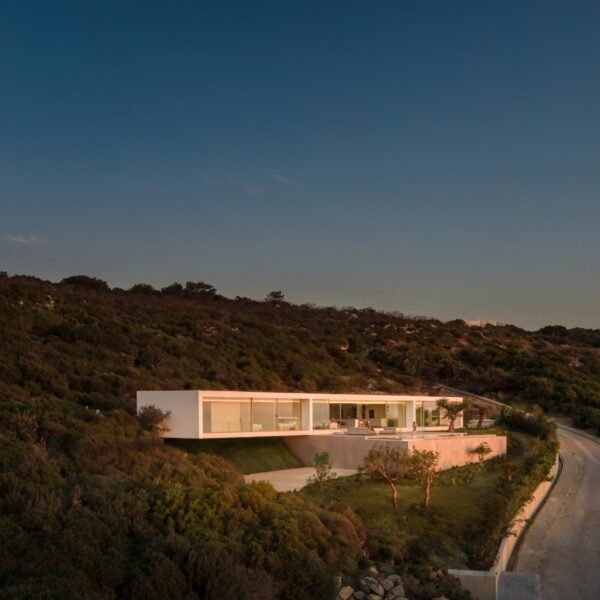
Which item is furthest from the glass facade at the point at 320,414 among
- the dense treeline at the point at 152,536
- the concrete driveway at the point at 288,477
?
the dense treeline at the point at 152,536

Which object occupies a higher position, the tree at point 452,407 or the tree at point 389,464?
the tree at point 452,407

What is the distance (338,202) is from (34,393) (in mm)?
15582

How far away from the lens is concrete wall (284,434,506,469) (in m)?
30.1

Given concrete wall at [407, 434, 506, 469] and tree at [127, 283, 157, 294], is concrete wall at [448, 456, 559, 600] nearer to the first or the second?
concrete wall at [407, 434, 506, 469]

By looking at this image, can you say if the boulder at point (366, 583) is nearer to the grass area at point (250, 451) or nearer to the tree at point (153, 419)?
the tree at point (153, 419)

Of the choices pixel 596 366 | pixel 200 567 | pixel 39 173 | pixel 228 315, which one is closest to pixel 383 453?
pixel 200 567

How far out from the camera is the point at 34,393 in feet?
102

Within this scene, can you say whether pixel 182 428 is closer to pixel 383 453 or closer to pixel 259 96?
pixel 383 453

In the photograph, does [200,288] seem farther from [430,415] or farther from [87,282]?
[430,415]

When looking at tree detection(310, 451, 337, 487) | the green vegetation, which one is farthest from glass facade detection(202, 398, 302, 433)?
the green vegetation

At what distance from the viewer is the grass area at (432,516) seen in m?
18.3

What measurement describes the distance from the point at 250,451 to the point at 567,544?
39.8ft

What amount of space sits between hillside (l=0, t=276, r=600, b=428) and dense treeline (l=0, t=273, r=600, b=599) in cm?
16

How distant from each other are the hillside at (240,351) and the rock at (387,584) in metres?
17.3
